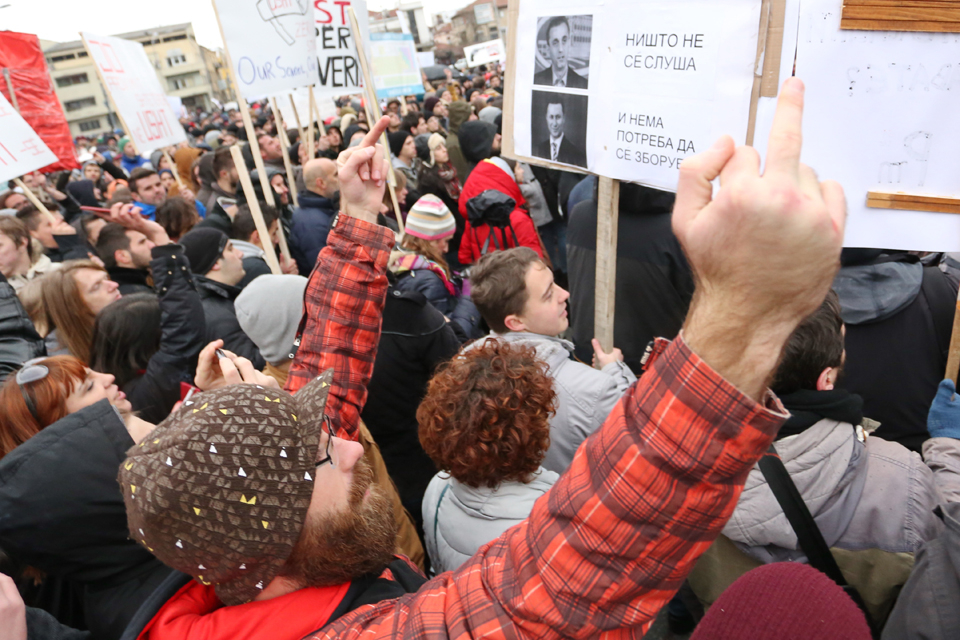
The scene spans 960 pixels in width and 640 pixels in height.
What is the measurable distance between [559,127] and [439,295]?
147 cm

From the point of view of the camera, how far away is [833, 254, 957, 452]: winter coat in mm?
2014

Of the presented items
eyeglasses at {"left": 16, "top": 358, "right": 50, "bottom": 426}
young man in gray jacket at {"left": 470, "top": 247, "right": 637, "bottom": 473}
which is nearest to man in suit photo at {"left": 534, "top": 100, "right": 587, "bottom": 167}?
young man in gray jacket at {"left": 470, "top": 247, "right": 637, "bottom": 473}

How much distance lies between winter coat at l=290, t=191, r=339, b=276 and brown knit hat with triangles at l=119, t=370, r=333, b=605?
12.9ft

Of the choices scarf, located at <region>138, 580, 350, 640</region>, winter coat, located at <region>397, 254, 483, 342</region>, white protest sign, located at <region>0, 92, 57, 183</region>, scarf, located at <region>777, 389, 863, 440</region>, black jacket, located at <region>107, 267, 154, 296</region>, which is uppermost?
white protest sign, located at <region>0, 92, 57, 183</region>

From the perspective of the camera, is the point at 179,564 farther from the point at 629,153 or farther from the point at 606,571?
the point at 629,153

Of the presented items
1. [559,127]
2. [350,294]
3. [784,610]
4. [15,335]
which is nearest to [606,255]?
[559,127]

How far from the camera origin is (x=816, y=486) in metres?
1.53

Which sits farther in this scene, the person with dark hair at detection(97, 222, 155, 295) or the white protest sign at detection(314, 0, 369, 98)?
the white protest sign at detection(314, 0, 369, 98)

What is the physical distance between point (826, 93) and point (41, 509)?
224 cm

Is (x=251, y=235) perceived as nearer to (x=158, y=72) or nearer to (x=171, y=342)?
(x=171, y=342)

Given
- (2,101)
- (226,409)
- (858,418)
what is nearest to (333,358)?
(226,409)

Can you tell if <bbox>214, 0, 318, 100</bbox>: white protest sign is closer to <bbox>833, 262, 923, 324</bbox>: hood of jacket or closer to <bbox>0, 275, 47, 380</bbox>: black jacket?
<bbox>0, 275, 47, 380</bbox>: black jacket

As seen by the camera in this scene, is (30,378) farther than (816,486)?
Yes

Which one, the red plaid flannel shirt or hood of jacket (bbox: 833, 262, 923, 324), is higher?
the red plaid flannel shirt
